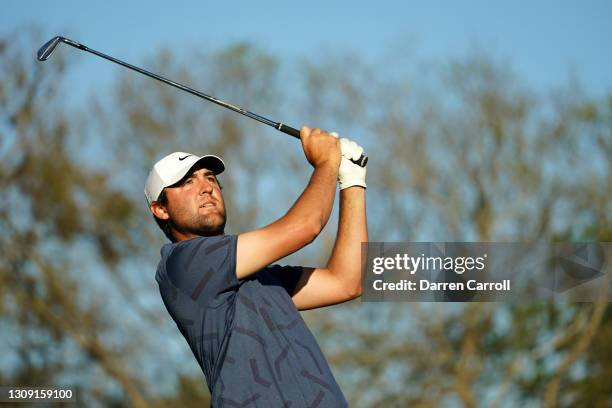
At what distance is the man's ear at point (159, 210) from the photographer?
11.1ft

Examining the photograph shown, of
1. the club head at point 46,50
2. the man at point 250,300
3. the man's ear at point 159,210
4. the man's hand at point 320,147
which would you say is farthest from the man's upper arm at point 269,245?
the club head at point 46,50

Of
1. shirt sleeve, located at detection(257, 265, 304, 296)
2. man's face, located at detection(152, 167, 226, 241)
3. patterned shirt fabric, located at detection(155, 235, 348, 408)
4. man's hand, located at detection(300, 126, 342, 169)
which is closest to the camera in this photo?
patterned shirt fabric, located at detection(155, 235, 348, 408)

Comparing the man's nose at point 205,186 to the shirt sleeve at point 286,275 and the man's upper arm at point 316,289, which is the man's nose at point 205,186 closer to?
the shirt sleeve at point 286,275

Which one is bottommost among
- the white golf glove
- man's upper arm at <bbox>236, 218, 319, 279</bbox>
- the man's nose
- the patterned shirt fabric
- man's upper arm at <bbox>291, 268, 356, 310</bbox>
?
the patterned shirt fabric

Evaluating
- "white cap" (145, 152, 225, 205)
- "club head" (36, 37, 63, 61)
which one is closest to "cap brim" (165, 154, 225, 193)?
"white cap" (145, 152, 225, 205)

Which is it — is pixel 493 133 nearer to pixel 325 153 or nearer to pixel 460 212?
pixel 460 212

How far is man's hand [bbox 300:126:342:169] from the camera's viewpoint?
123 inches

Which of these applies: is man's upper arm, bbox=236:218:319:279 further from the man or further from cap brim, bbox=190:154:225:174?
cap brim, bbox=190:154:225:174

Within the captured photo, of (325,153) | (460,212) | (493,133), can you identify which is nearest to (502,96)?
(493,133)

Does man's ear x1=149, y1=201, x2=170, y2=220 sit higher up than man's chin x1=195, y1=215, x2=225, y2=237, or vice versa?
man's ear x1=149, y1=201, x2=170, y2=220

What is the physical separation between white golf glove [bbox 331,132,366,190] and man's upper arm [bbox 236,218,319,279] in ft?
1.74

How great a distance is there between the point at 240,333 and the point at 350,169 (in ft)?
2.60

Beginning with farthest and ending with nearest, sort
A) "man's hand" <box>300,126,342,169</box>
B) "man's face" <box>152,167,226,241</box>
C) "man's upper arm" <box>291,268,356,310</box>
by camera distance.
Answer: "man's upper arm" <box>291,268,356,310</box> → "man's face" <box>152,167,226,241</box> → "man's hand" <box>300,126,342,169</box>

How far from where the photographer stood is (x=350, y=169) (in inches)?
133
